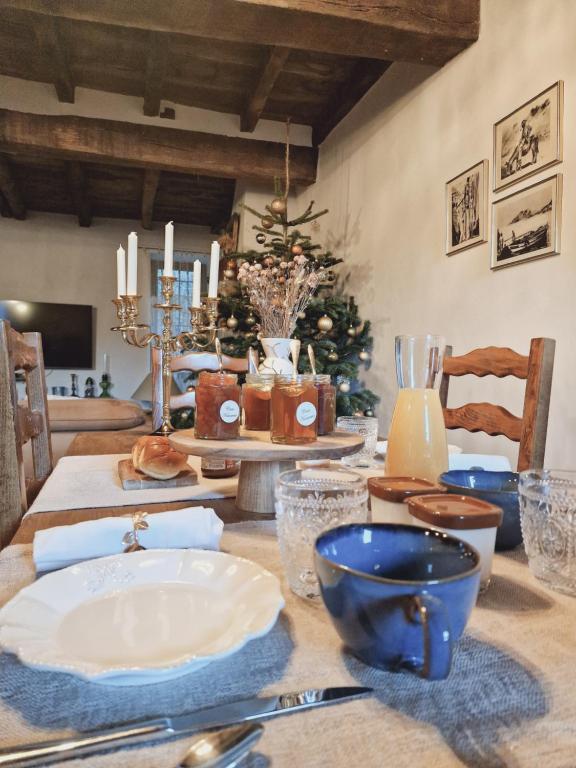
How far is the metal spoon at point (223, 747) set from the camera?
26 cm

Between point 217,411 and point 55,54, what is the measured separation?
3.30m

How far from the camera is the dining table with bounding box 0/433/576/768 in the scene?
286 mm

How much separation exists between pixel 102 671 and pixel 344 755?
15 cm

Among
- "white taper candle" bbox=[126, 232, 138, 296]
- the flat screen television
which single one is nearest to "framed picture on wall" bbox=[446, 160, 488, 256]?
"white taper candle" bbox=[126, 232, 138, 296]

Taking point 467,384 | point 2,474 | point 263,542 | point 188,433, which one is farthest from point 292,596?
point 467,384

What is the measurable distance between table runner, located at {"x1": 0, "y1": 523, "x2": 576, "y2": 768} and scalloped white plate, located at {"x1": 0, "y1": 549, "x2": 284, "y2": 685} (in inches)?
0.8

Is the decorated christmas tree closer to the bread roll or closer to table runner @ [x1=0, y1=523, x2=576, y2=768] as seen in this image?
the bread roll

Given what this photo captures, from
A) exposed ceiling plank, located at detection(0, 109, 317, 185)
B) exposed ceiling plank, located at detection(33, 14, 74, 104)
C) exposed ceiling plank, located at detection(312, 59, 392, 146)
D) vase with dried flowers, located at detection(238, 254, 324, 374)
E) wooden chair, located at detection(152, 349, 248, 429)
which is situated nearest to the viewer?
vase with dried flowers, located at detection(238, 254, 324, 374)

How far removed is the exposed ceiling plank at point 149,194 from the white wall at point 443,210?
5.75ft

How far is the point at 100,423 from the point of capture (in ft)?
7.77

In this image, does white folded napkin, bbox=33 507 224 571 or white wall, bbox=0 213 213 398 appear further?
white wall, bbox=0 213 213 398

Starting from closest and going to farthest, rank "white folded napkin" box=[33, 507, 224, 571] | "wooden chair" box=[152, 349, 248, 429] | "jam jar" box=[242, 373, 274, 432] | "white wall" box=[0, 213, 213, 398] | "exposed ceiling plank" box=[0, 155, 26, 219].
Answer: "white folded napkin" box=[33, 507, 224, 571]
"jam jar" box=[242, 373, 274, 432]
"wooden chair" box=[152, 349, 248, 429]
"exposed ceiling plank" box=[0, 155, 26, 219]
"white wall" box=[0, 213, 213, 398]

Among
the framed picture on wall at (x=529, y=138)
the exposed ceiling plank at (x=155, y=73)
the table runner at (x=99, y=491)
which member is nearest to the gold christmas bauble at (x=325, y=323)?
the framed picture on wall at (x=529, y=138)

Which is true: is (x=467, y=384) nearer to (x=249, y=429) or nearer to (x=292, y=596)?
(x=249, y=429)
